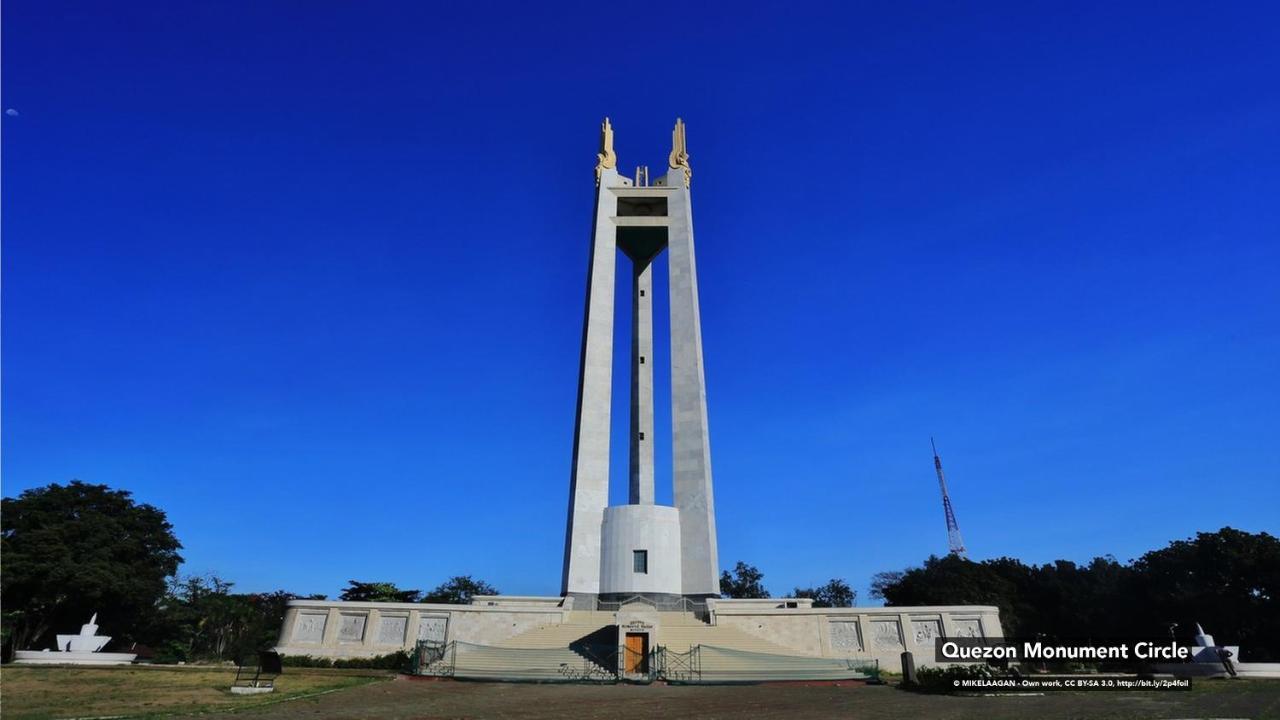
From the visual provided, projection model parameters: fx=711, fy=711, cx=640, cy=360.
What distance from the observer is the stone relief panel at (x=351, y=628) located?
23.8 meters

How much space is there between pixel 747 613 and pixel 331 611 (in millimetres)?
14266

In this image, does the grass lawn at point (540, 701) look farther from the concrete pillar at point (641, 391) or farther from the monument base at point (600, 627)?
the concrete pillar at point (641, 391)

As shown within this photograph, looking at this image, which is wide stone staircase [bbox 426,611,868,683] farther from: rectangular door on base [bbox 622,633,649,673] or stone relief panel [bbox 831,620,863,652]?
stone relief panel [bbox 831,620,863,652]

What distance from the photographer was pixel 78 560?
123 feet

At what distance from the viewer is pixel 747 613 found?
24578 mm

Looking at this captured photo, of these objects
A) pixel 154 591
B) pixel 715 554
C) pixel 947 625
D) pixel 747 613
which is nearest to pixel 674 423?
pixel 715 554

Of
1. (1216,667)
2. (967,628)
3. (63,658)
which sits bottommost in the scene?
(1216,667)

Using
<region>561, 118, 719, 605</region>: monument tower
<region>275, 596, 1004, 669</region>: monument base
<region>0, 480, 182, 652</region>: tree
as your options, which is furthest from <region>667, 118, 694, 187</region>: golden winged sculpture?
<region>0, 480, 182, 652</region>: tree

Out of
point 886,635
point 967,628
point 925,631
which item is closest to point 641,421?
point 886,635

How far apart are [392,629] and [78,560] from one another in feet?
82.8

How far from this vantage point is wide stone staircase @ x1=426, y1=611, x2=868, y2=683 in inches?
739

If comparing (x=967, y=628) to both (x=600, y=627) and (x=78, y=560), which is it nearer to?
(x=600, y=627)

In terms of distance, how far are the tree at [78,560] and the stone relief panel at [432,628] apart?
2366cm

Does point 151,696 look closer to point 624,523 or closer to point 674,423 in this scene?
point 624,523
